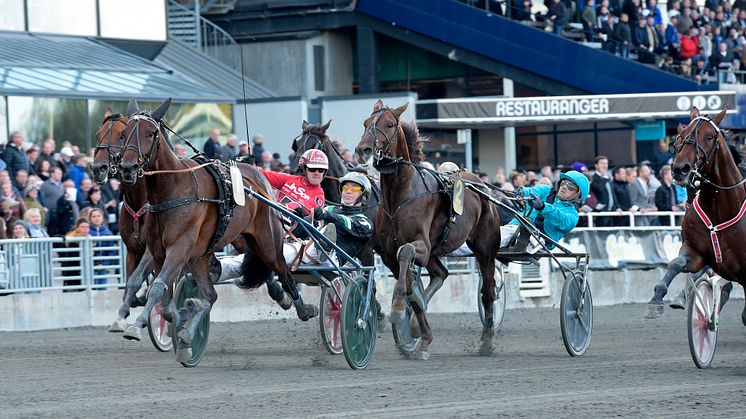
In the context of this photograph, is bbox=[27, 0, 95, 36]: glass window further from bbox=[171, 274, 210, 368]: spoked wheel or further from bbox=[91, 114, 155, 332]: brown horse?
bbox=[171, 274, 210, 368]: spoked wheel

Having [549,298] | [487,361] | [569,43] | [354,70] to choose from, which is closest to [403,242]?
[487,361]

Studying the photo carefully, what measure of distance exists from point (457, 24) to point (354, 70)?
3.20m

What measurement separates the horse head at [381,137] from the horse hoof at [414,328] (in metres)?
1.33

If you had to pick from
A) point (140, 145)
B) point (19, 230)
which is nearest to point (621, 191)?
point (19, 230)

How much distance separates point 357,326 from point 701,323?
2500mm

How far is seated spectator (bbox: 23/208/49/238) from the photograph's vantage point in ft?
48.1

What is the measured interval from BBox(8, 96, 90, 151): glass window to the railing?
7561 mm

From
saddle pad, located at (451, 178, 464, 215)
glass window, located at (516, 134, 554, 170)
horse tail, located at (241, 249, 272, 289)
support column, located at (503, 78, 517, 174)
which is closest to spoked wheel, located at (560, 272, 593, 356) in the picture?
saddle pad, located at (451, 178, 464, 215)

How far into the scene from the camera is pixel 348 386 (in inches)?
348

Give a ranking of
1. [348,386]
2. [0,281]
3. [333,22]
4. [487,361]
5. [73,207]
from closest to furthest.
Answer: [348,386] → [487,361] → [0,281] → [73,207] → [333,22]

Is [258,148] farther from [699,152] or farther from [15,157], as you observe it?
[699,152]

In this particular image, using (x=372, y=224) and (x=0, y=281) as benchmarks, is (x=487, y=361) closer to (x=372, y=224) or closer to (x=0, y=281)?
(x=372, y=224)

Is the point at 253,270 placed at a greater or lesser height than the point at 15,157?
lesser

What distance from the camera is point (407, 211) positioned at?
10656 millimetres
